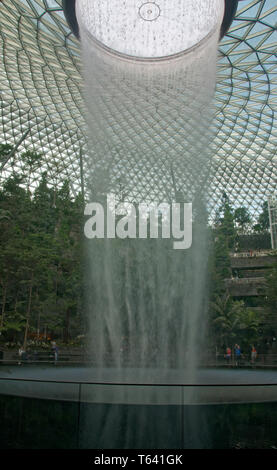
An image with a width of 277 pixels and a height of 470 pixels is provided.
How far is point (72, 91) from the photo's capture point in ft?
130

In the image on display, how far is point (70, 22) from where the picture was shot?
80.0 ft

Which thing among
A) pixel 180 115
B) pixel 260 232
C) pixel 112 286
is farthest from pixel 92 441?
pixel 260 232

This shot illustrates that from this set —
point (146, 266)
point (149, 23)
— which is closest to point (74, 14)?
point (149, 23)

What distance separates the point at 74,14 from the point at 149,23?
184 inches

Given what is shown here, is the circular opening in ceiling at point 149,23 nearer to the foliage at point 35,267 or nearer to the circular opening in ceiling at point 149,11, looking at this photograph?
→ the circular opening in ceiling at point 149,11

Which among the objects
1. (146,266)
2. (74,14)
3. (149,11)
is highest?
(74,14)

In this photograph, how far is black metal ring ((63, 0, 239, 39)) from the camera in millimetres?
22422

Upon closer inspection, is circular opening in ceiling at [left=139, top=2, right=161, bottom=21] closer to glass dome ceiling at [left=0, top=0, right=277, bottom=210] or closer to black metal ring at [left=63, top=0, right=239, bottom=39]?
A: black metal ring at [left=63, top=0, right=239, bottom=39]

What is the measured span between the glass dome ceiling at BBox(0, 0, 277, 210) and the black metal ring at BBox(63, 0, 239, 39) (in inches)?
39.9

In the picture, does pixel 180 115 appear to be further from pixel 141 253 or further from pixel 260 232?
pixel 260 232

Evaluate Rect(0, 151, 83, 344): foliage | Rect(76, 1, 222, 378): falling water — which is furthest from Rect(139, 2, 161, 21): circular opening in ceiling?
Rect(0, 151, 83, 344): foliage

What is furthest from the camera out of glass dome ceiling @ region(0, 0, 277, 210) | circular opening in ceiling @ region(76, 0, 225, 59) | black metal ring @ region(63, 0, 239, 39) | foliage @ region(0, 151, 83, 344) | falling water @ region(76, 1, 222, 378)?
foliage @ region(0, 151, 83, 344)

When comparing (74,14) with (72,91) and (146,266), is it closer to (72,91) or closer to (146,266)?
(72,91)

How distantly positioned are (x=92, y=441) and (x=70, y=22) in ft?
79.4
